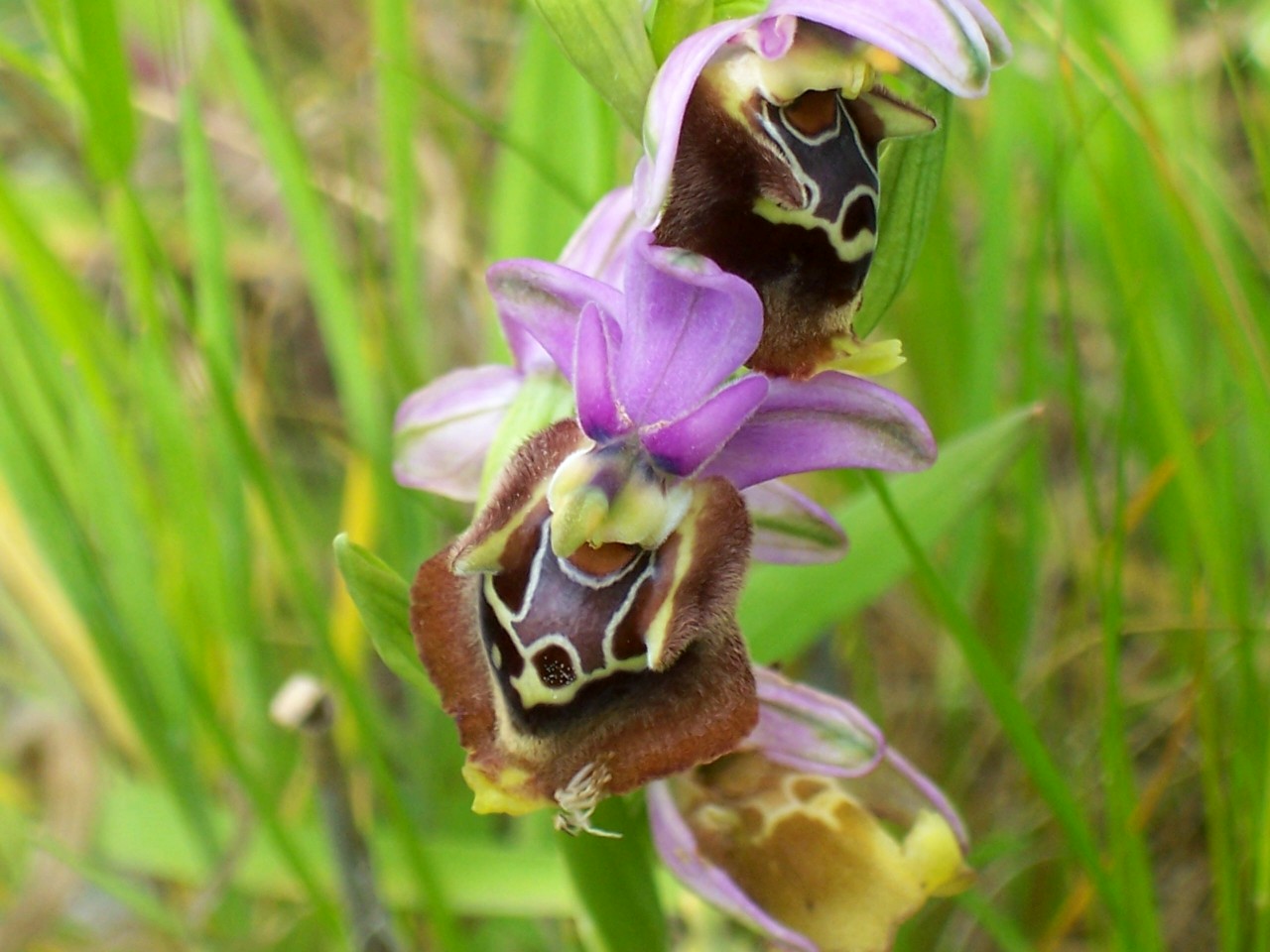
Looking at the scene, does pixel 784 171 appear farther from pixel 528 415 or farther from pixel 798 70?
pixel 528 415

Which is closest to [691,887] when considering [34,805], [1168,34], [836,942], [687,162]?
[836,942]

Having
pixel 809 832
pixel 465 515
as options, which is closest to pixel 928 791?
pixel 809 832

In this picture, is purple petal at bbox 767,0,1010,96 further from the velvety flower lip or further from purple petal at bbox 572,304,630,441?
purple petal at bbox 572,304,630,441

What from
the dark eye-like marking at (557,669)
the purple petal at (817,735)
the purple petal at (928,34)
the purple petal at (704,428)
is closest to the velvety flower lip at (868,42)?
the purple petal at (928,34)

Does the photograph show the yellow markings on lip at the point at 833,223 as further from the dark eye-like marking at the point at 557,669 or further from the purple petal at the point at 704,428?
the dark eye-like marking at the point at 557,669

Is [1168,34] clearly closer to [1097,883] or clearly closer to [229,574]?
[1097,883]

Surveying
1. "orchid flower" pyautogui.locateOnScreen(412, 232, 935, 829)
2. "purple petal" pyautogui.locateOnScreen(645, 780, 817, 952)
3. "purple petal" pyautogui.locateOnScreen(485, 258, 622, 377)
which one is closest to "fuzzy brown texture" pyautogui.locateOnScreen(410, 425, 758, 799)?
"orchid flower" pyautogui.locateOnScreen(412, 232, 935, 829)
